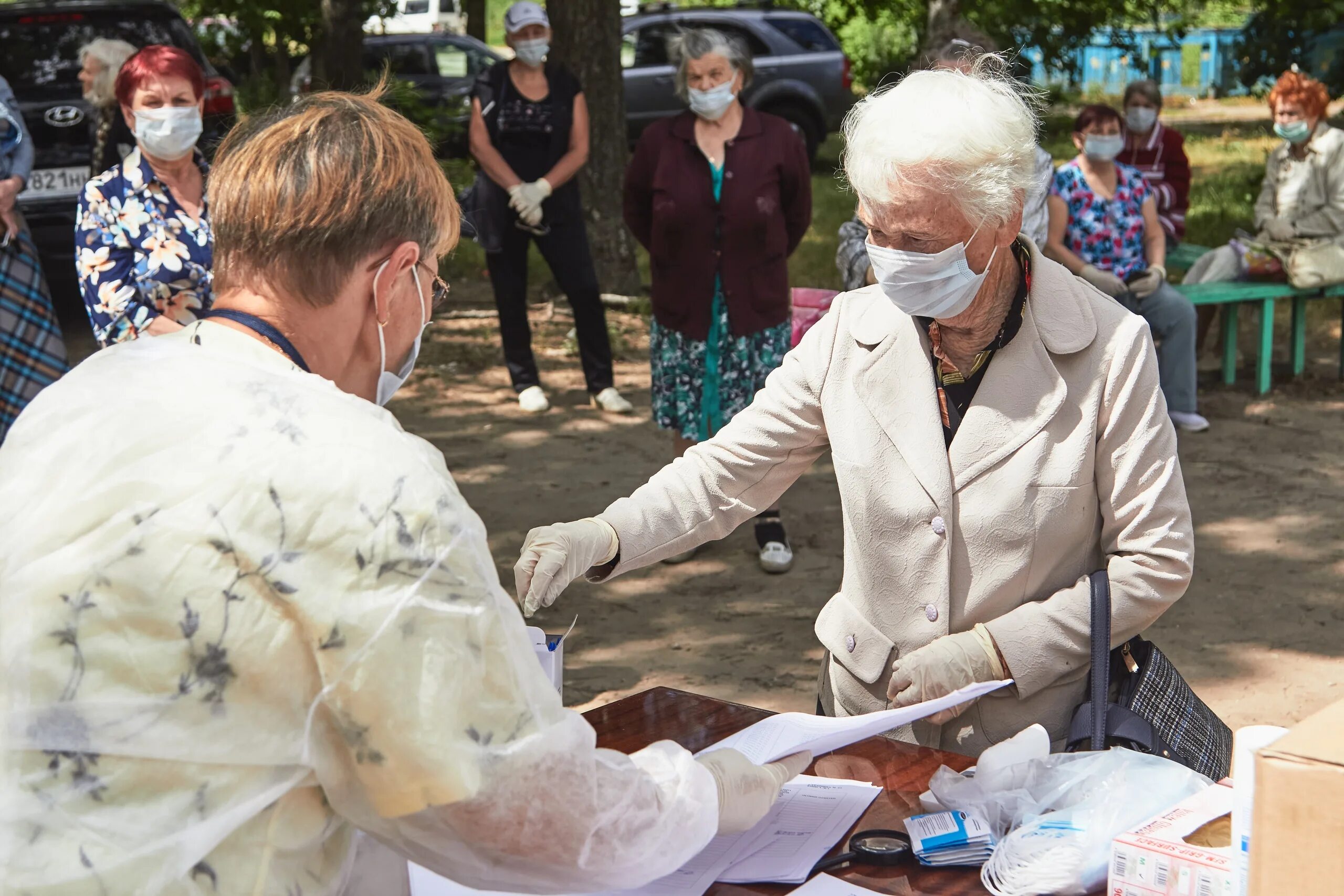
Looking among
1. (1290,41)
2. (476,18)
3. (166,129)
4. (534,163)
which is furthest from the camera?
(476,18)

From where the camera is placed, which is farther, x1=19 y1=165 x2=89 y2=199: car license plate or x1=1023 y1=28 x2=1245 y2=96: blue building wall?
x1=1023 y1=28 x2=1245 y2=96: blue building wall

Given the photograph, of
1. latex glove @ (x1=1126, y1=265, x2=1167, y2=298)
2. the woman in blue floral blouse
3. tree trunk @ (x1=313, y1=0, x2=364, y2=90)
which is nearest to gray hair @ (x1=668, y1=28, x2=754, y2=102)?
the woman in blue floral blouse

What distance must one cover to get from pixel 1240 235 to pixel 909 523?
248 inches

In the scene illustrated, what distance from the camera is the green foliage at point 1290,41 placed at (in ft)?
38.7

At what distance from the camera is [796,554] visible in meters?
5.19

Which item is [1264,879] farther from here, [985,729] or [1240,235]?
[1240,235]

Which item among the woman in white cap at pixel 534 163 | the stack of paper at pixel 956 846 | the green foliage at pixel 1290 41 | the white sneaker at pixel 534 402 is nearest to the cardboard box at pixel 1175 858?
the stack of paper at pixel 956 846

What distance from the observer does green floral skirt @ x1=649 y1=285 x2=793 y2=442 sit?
16.6 ft

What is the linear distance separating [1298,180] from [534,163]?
158 inches

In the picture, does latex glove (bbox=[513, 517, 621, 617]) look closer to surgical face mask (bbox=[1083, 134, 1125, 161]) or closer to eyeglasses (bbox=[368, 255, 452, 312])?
eyeglasses (bbox=[368, 255, 452, 312])

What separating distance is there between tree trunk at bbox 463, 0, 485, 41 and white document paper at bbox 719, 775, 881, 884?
55.1ft

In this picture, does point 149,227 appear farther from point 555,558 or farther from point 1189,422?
point 1189,422

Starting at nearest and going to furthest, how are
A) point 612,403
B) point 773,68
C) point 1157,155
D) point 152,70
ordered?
point 152,70
point 612,403
point 1157,155
point 773,68

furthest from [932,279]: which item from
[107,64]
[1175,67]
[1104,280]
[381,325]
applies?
[1175,67]
